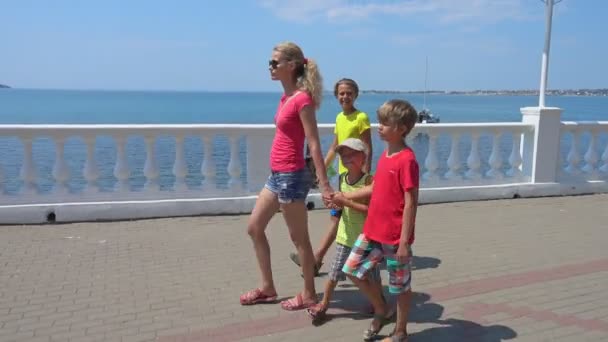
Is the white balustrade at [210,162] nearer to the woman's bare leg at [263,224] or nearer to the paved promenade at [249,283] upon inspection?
the paved promenade at [249,283]

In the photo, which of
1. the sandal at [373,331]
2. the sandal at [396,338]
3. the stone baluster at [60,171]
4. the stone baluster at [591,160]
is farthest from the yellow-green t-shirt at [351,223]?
the stone baluster at [591,160]

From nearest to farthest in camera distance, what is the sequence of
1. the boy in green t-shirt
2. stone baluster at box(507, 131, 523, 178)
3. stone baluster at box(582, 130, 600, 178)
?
1. the boy in green t-shirt
2. stone baluster at box(507, 131, 523, 178)
3. stone baluster at box(582, 130, 600, 178)

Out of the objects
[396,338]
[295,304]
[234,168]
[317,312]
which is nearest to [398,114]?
[396,338]

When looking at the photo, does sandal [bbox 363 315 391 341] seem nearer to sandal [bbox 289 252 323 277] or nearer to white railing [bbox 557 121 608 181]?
sandal [bbox 289 252 323 277]

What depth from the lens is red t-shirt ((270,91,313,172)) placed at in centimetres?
380

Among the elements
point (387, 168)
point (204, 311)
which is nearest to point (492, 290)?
point (387, 168)

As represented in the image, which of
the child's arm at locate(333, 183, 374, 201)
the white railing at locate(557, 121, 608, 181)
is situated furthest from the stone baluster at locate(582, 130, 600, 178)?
the child's arm at locate(333, 183, 374, 201)

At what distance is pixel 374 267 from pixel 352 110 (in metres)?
1.62

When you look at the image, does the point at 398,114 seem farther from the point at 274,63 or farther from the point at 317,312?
the point at 317,312

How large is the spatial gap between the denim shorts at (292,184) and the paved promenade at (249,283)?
90 cm

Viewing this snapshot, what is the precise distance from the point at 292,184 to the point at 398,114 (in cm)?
97

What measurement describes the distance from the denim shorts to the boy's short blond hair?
80 centimetres

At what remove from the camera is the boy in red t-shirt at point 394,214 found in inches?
129

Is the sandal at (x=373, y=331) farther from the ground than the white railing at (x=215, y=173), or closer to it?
closer to it
